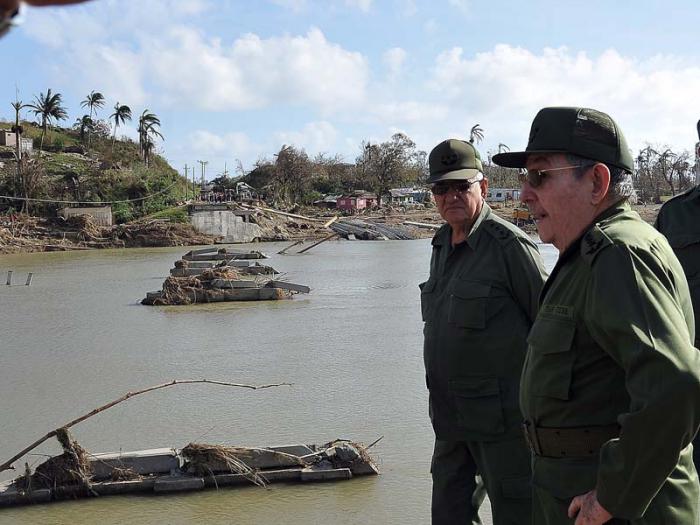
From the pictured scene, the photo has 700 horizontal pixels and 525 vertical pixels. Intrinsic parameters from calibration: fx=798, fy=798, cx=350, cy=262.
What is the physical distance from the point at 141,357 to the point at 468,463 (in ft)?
30.2

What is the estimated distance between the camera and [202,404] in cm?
855

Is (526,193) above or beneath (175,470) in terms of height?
above

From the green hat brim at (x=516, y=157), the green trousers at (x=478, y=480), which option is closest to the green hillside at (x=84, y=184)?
the green trousers at (x=478, y=480)

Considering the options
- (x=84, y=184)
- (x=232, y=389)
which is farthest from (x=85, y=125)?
(x=232, y=389)

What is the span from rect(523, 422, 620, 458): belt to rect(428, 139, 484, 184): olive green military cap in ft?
6.00

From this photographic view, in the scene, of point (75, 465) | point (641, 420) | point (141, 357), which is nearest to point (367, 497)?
point (75, 465)

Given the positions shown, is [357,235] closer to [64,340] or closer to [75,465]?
[64,340]

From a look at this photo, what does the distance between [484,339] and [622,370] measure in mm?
1412

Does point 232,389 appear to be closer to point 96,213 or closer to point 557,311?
point 557,311

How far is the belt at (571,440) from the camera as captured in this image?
2.24 meters

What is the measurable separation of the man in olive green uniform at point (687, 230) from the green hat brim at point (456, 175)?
994 mm

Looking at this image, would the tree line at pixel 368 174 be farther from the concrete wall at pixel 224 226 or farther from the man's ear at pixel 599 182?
the man's ear at pixel 599 182

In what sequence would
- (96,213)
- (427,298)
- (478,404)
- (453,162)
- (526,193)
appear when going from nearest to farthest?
(526,193) → (478,404) → (427,298) → (453,162) → (96,213)

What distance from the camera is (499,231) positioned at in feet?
12.5
